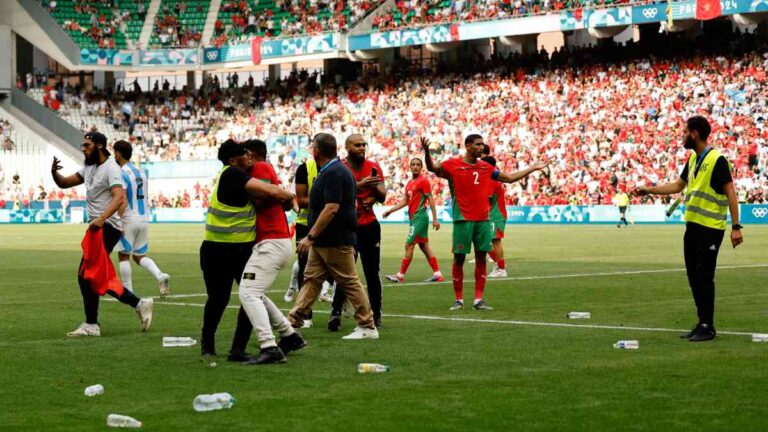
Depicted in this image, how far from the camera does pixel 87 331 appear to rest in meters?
13.6

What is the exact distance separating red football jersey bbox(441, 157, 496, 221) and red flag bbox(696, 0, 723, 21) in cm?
3914

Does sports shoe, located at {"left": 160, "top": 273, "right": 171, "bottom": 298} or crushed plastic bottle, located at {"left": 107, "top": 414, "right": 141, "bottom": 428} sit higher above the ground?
crushed plastic bottle, located at {"left": 107, "top": 414, "right": 141, "bottom": 428}

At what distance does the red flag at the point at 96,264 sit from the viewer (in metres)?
13.7

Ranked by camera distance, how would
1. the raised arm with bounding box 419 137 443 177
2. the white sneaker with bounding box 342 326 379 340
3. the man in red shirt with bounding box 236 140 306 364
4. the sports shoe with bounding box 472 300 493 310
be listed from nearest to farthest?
the man in red shirt with bounding box 236 140 306 364, the white sneaker with bounding box 342 326 379 340, the raised arm with bounding box 419 137 443 177, the sports shoe with bounding box 472 300 493 310

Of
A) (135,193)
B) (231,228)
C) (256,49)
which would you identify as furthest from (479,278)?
(256,49)

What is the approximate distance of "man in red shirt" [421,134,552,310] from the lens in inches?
643

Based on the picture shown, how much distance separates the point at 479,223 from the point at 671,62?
40.8m

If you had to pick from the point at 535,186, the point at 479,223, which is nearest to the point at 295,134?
the point at 535,186

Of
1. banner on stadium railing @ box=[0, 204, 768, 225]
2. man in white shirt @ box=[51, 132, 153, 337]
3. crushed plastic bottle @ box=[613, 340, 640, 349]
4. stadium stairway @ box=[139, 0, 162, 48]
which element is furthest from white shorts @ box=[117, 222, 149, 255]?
stadium stairway @ box=[139, 0, 162, 48]

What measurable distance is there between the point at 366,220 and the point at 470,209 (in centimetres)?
227

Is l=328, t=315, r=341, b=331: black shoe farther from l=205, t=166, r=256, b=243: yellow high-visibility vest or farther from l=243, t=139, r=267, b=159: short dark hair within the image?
l=205, t=166, r=256, b=243: yellow high-visibility vest

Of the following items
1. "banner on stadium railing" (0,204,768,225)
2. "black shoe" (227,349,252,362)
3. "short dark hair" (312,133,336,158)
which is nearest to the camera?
"black shoe" (227,349,252,362)

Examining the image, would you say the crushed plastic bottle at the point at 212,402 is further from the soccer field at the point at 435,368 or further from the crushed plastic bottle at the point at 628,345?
the crushed plastic bottle at the point at 628,345

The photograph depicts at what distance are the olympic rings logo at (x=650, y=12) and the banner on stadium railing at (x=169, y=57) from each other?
2968 cm
